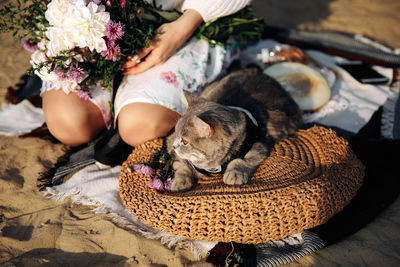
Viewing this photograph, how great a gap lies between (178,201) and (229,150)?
38 centimetres

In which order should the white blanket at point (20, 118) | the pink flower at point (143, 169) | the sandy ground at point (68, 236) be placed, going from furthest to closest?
the white blanket at point (20, 118) < the pink flower at point (143, 169) < the sandy ground at point (68, 236)

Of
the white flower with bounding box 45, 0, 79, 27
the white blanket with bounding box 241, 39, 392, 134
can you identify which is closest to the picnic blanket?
the white blanket with bounding box 241, 39, 392, 134

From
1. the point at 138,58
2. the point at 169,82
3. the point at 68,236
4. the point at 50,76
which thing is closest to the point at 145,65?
the point at 138,58

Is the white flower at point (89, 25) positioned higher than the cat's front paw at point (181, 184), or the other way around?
the white flower at point (89, 25)

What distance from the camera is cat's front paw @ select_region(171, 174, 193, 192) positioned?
1.48m

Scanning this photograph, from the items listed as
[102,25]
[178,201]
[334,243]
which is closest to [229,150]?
[178,201]

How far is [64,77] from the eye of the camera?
4.91 ft

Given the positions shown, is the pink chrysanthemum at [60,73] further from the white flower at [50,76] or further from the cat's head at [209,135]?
the cat's head at [209,135]

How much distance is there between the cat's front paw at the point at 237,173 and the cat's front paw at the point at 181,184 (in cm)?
20

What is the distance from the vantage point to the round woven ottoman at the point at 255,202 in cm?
128

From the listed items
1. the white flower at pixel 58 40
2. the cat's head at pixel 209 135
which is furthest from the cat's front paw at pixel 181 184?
the white flower at pixel 58 40

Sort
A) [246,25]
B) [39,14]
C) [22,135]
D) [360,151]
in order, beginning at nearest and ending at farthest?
[39,14], [360,151], [22,135], [246,25]

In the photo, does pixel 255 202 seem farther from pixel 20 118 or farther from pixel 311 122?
pixel 20 118

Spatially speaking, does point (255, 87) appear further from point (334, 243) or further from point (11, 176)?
point (11, 176)
